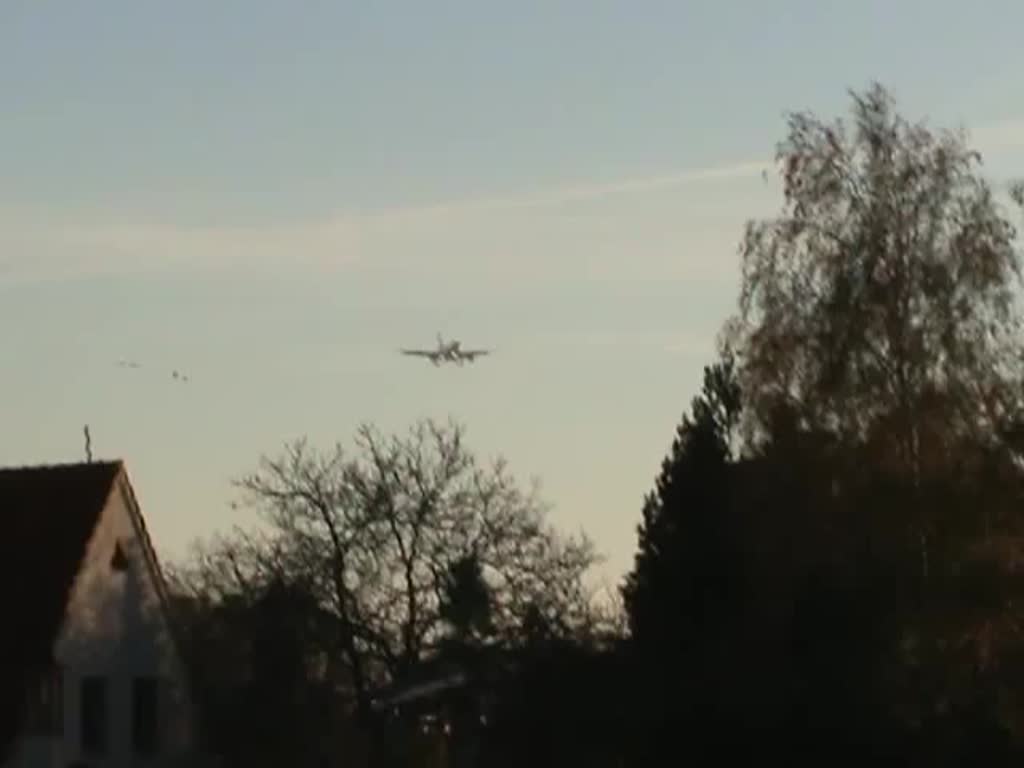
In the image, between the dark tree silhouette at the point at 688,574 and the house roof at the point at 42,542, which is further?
the house roof at the point at 42,542

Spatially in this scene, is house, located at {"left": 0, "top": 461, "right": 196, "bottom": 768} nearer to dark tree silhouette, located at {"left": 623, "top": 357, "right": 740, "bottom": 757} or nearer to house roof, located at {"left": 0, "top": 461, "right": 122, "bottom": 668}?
house roof, located at {"left": 0, "top": 461, "right": 122, "bottom": 668}

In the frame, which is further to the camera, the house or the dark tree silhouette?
the house

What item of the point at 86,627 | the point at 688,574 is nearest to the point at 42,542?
the point at 86,627

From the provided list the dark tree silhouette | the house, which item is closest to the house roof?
the house

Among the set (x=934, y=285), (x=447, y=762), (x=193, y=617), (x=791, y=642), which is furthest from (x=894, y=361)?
(x=193, y=617)

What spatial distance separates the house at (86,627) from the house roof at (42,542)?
2 centimetres

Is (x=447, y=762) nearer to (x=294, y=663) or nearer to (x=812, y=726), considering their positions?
(x=294, y=663)

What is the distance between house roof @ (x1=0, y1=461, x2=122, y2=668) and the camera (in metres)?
58.1

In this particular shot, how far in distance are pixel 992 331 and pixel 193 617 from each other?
70.5 ft

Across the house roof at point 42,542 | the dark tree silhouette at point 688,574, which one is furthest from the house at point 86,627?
the dark tree silhouette at point 688,574

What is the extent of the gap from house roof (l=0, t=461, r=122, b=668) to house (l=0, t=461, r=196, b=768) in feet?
0.07

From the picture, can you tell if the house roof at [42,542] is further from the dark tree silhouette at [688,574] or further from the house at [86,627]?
the dark tree silhouette at [688,574]

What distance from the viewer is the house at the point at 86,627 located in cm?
5794

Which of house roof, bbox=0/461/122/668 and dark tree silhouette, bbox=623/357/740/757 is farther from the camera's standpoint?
house roof, bbox=0/461/122/668
